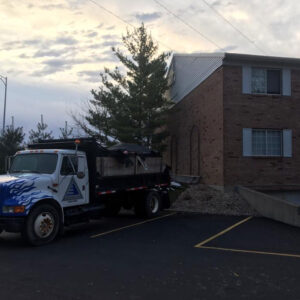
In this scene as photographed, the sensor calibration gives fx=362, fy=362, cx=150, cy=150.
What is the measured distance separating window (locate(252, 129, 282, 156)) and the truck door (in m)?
9.22

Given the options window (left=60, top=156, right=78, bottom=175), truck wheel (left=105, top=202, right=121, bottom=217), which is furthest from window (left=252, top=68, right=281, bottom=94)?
window (left=60, top=156, right=78, bottom=175)

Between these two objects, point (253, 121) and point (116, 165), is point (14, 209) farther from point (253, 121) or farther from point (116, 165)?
point (253, 121)

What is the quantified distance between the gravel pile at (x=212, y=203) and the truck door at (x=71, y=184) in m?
5.70

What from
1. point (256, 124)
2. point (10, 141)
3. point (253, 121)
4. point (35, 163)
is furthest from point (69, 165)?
point (10, 141)

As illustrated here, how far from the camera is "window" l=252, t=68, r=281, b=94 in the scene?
1661cm

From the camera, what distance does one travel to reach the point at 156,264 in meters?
6.60

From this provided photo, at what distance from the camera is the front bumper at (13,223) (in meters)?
7.97

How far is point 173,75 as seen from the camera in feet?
82.3

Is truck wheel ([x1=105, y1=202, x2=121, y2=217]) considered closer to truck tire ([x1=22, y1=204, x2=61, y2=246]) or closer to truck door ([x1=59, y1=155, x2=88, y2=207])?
truck door ([x1=59, y1=155, x2=88, y2=207])

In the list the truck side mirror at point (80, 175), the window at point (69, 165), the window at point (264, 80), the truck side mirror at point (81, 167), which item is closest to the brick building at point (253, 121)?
the window at point (264, 80)

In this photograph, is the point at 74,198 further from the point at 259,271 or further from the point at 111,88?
the point at 111,88

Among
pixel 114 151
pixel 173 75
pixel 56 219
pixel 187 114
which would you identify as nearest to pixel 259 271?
pixel 56 219

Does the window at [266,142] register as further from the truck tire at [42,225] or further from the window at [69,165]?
the truck tire at [42,225]

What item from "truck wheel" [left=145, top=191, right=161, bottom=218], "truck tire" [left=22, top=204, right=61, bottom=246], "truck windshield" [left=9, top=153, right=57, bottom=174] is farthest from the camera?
"truck wheel" [left=145, top=191, right=161, bottom=218]
